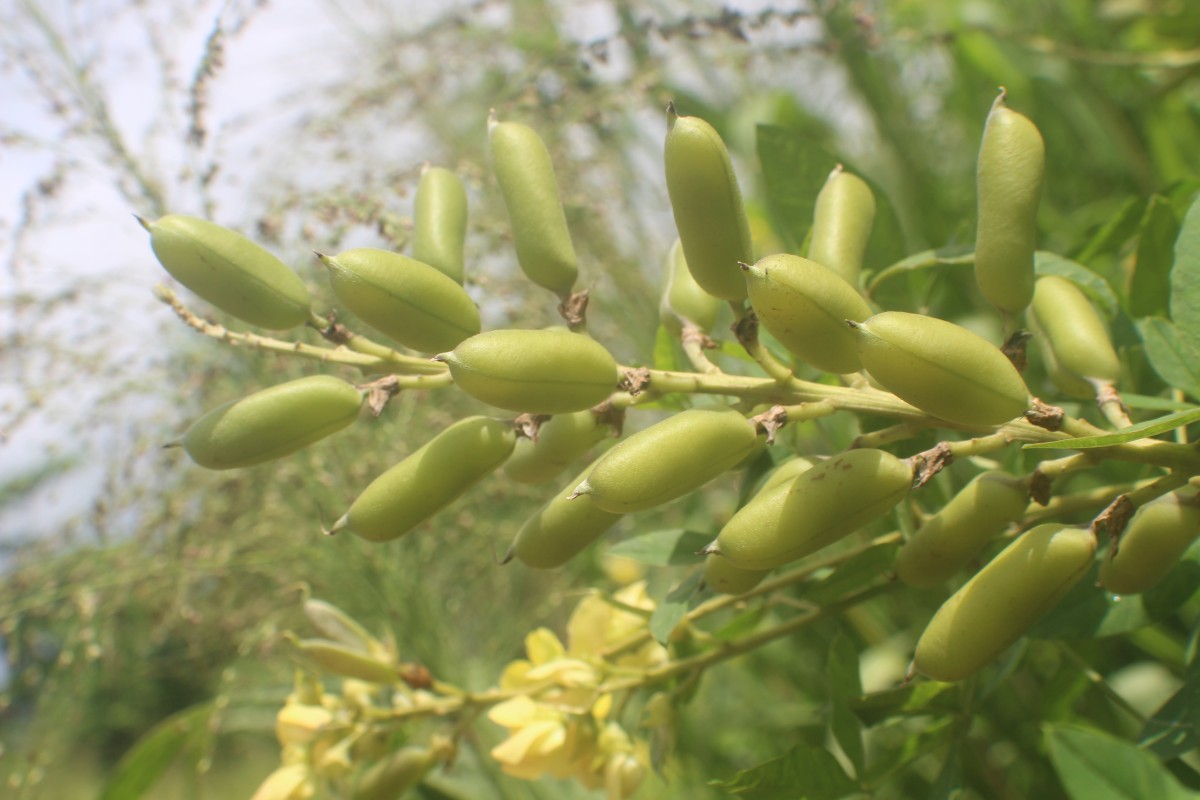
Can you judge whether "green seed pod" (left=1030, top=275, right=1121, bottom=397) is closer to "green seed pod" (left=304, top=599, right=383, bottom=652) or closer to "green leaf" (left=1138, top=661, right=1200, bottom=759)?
"green leaf" (left=1138, top=661, right=1200, bottom=759)

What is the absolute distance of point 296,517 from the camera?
4.62 feet

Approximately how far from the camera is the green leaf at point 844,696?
850 millimetres

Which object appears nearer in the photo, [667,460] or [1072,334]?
[667,460]

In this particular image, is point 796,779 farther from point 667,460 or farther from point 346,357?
point 346,357

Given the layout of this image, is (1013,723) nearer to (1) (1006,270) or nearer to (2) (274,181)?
(1) (1006,270)

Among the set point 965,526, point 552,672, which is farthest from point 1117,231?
point 552,672

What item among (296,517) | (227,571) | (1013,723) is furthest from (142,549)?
(1013,723)

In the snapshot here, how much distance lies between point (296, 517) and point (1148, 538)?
43.3 inches

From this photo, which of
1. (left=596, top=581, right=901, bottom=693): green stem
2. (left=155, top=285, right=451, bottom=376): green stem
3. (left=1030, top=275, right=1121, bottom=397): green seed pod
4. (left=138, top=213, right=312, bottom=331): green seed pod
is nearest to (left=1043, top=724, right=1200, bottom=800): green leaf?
(left=596, top=581, right=901, bottom=693): green stem

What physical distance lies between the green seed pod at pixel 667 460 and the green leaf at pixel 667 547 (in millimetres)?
204

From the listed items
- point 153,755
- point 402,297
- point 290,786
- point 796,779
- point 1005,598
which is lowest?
point 153,755

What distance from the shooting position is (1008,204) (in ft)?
2.24

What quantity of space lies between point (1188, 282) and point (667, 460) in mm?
436

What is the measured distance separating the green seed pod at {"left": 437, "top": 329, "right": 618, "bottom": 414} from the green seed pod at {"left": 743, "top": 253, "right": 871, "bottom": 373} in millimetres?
120
